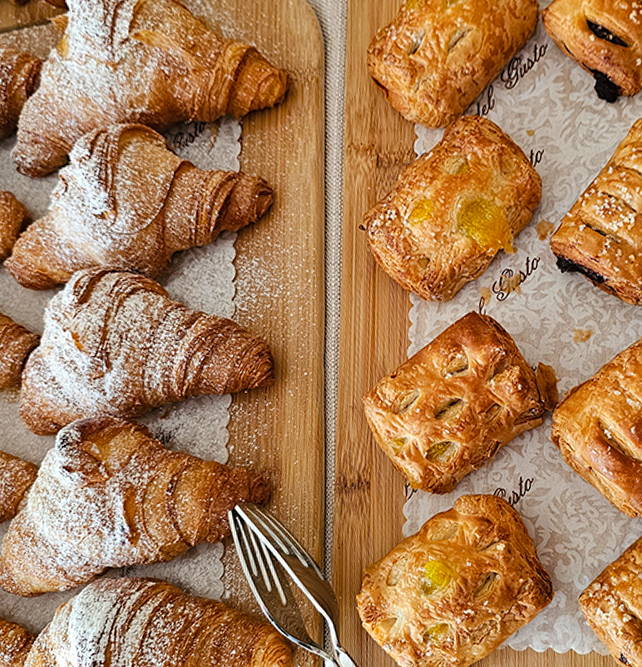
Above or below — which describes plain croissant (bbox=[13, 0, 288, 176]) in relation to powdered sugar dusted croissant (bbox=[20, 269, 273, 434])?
above

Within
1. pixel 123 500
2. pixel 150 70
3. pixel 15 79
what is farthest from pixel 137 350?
pixel 15 79

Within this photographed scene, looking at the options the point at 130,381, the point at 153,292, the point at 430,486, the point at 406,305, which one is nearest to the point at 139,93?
the point at 153,292

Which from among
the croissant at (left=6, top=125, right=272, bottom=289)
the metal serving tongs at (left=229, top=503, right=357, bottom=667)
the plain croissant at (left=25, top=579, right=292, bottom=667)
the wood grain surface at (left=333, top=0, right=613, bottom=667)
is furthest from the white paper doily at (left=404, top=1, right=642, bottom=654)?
the croissant at (left=6, top=125, right=272, bottom=289)

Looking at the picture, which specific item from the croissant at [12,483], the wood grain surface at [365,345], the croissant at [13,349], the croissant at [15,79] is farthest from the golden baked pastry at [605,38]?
the croissant at [12,483]

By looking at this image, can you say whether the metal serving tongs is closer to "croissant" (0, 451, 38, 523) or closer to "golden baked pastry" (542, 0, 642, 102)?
"croissant" (0, 451, 38, 523)

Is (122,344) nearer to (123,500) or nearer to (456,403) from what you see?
(123,500)

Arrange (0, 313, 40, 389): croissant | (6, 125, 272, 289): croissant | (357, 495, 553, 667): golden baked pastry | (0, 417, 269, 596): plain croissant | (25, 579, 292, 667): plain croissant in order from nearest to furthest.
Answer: (357, 495, 553, 667): golden baked pastry → (25, 579, 292, 667): plain croissant → (0, 417, 269, 596): plain croissant → (6, 125, 272, 289): croissant → (0, 313, 40, 389): croissant

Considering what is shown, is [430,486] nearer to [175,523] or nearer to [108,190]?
[175,523]

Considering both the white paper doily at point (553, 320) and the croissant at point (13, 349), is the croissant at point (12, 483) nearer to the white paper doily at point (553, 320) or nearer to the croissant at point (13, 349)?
the croissant at point (13, 349)
